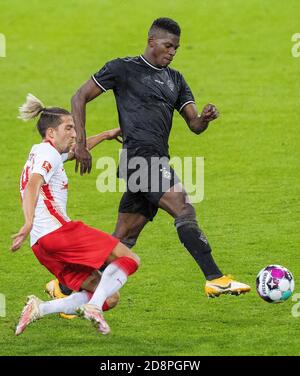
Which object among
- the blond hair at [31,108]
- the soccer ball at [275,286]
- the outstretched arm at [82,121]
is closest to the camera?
the blond hair at [31,108]

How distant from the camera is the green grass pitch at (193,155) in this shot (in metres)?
11.6

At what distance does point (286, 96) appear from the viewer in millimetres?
23531

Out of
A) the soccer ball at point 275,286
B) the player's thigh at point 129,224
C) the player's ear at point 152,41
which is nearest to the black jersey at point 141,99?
the player's ear at point 152,41

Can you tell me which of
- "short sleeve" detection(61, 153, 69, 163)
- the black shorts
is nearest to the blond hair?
"short sleeve" detection(61, 153, 69, 163)

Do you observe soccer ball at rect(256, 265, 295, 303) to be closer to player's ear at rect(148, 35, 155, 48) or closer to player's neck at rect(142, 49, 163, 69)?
player's neck at rect(142, 49, 163, 69)

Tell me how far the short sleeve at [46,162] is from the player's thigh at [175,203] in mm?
1285

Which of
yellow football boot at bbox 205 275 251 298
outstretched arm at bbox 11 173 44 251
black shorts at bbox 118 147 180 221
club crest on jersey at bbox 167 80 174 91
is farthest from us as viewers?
club crest on jersey at bbox 167 80 174 91

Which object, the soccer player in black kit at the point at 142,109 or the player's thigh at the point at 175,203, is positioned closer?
the player's thigh at the point at 175,203

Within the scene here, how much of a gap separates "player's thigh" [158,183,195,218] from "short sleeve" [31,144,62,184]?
129 centimetres

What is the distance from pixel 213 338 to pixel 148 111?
8.59 ft

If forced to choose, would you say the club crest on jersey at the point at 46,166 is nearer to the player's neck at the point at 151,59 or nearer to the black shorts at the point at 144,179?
the black shorts at the point at 144,179

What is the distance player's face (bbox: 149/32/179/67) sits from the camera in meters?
12.3

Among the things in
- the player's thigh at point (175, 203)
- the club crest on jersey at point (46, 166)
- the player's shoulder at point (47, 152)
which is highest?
the player's shoulder at point (47, 152)
